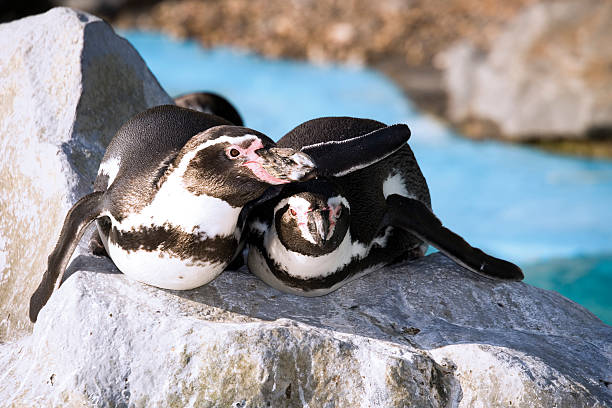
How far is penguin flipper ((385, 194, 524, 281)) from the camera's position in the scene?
107 inches

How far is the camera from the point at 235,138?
201 cm

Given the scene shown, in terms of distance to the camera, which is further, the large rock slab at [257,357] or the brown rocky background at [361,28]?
the brown rocky background at [361,28]

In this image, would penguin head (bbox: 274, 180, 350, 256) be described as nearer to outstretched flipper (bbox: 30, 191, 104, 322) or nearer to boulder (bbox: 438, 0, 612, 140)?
outstretched flipper (bbox: 30, 191, 104, 322)

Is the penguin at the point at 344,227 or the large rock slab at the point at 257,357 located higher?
the penguin at the point at 344,227

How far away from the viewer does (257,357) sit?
7.06ft

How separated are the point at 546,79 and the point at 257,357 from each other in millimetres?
5928

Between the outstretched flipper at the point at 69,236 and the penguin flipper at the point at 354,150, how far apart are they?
0.66m

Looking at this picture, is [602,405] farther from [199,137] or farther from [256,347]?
[199,137]

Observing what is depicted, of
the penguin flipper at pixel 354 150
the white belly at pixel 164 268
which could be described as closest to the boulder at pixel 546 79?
the penguin flipper at pixel 354 150

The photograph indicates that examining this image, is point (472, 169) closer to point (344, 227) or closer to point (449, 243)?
point (449, 243)

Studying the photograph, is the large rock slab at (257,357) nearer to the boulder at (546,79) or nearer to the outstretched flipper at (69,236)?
the outstretched flipper at (69,236)

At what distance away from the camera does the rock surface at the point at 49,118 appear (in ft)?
8.89

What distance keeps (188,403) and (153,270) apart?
38 centimetres

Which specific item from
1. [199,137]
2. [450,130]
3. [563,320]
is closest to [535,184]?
[450,130]
